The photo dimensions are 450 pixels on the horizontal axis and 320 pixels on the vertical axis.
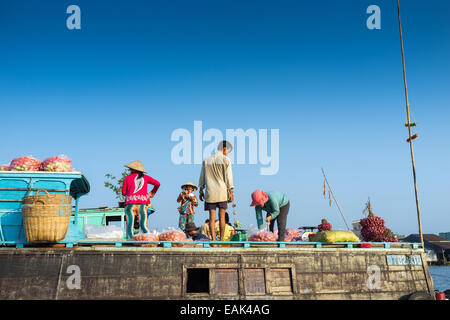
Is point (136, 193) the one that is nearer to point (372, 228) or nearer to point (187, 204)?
point (187, 204)

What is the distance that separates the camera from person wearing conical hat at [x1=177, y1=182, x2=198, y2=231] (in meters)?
9.45

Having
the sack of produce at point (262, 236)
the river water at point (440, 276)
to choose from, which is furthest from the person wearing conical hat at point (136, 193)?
the river water at point (440, 276)

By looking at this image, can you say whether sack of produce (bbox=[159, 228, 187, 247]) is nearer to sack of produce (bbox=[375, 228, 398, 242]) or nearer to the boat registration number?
the boat registration number

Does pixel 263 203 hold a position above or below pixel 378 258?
above

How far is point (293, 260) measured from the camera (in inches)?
227

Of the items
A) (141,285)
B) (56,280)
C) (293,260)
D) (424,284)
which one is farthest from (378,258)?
(56,280)

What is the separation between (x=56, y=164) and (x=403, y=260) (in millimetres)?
6727

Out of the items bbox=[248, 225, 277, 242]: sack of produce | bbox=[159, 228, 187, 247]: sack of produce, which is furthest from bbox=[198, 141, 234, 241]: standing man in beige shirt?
bbox=[159, 228, 187, 247]: sack of produce

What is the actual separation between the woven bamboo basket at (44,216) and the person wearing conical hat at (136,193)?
183 centimetres

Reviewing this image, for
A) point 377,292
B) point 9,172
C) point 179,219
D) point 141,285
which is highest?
point 9,172

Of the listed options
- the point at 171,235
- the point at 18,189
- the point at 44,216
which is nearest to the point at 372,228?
the point at 171,235
